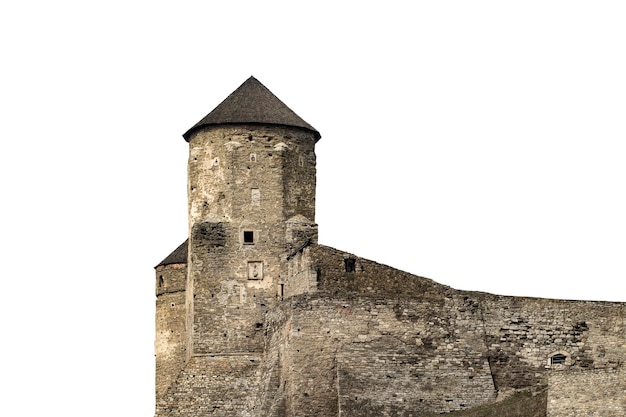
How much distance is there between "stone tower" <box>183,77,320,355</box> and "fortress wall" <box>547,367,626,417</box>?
12.2 metres

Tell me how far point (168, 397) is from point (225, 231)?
5799mm

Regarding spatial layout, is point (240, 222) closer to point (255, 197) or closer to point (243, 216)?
point (243, 216)

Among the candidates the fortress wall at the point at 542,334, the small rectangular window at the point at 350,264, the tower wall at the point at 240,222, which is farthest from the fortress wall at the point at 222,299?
the fortress wall at the point at 542,334

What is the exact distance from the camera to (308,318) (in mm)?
49406

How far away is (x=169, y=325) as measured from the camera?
58625 millimetres

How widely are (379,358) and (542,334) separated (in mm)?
5863

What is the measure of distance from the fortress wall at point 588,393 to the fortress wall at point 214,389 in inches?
461

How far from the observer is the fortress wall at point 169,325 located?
57.8 m

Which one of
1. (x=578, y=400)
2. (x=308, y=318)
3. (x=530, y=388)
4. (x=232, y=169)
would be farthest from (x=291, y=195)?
(x=578, y=400)

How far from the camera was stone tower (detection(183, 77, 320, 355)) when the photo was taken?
53.5 meters

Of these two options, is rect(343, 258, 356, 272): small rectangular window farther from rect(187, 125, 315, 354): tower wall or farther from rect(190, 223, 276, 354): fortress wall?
rect(190, 223, 276, 354): fortress wall

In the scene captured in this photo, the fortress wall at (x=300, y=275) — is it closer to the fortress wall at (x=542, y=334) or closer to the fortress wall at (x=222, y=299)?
the fortress wall at (x=222, y=299)

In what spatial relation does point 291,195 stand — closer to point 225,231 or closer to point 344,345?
point 225,231

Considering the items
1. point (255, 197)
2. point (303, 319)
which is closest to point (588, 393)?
point (303, 319)
